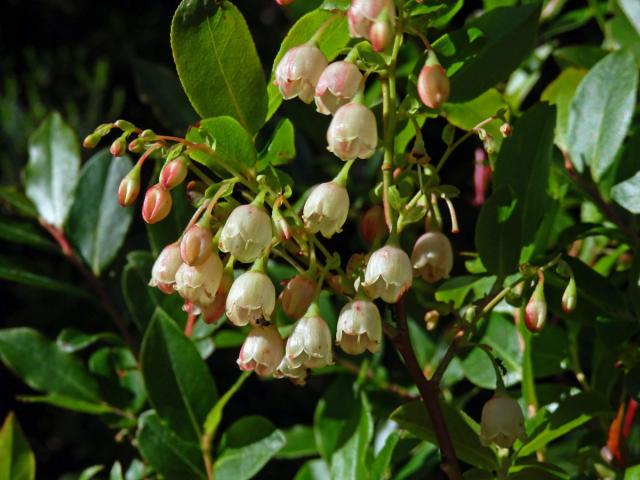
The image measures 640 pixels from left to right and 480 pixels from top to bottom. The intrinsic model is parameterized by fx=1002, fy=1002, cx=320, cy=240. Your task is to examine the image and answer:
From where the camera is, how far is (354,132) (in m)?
0.69

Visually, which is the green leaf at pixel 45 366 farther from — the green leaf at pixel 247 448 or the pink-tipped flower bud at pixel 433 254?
the pink-tipped flower bud at pixel 433 254

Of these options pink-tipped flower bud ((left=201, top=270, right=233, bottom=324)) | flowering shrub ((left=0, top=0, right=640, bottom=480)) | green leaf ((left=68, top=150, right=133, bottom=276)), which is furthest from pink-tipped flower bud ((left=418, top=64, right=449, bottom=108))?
green leaf ((left=68, top=150, right=133, bottom=276))

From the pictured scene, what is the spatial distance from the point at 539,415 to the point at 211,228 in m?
0.33

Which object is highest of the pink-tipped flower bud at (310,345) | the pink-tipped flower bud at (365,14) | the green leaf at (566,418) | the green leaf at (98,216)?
the pink-tipped flower bud at (365,14)

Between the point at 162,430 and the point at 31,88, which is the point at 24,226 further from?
the point at 31,88

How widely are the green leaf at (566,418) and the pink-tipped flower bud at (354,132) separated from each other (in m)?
0.29

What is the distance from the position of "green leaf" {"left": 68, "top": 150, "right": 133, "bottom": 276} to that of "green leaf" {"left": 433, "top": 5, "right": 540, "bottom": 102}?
50 cm

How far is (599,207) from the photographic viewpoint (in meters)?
1.00

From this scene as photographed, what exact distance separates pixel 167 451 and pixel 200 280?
275 mm

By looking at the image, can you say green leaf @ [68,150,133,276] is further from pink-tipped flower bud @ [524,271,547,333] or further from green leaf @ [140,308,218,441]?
pink-tipped flower bud @ [524,271,547,333]

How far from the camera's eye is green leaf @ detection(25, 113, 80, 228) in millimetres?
1213

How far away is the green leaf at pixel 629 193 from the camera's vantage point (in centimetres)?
90

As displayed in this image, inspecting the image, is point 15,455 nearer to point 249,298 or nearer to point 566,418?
point 249,298

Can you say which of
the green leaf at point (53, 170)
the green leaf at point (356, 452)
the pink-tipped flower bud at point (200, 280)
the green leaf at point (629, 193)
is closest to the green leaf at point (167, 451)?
the green leaf at point (356, 452)
